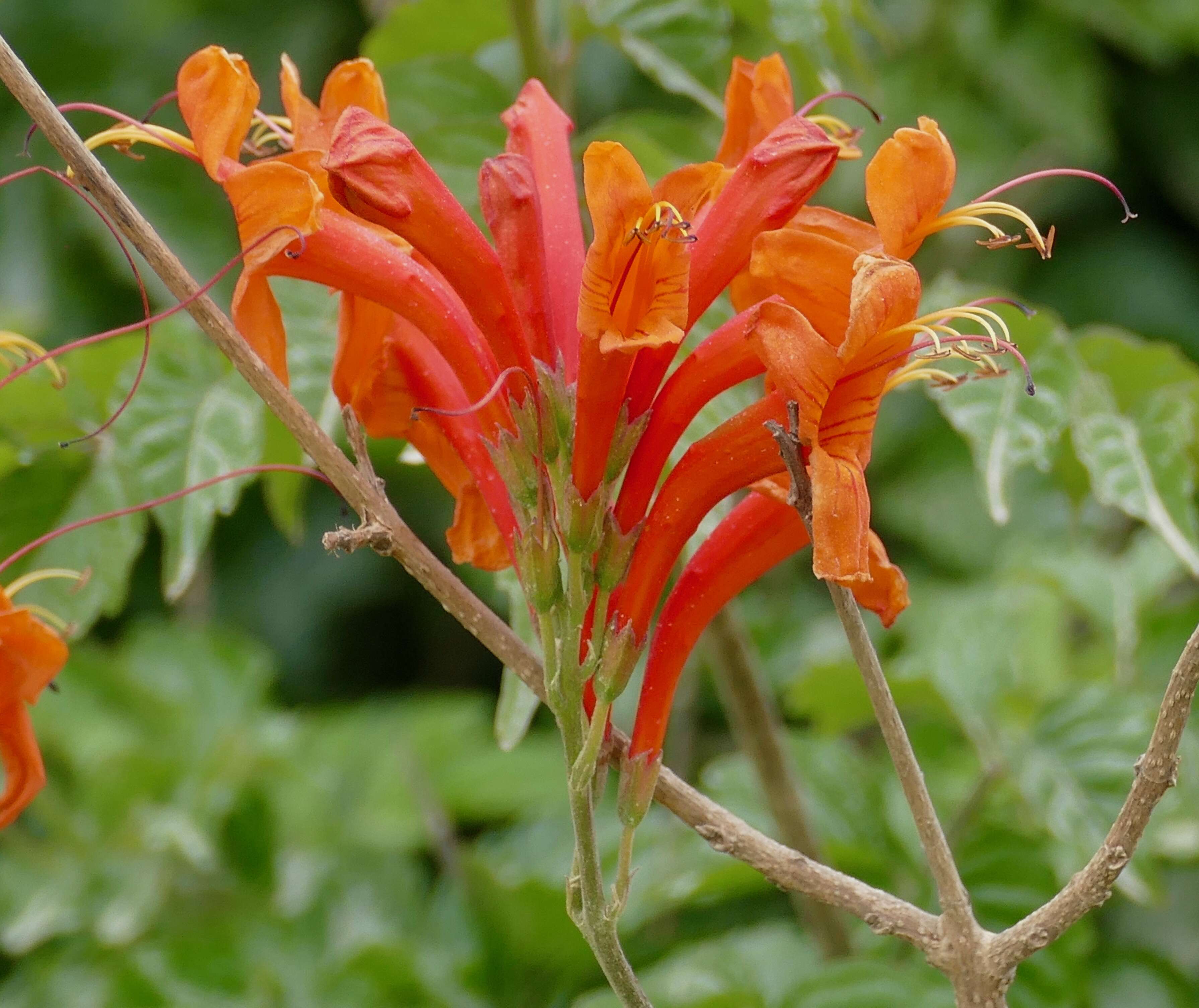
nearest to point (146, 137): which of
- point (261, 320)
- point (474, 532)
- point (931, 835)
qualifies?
point (261, 320)

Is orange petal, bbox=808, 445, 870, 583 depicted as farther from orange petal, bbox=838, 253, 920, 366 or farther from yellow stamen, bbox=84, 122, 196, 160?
yellow stamen, bbox=84, 122, 196, 160

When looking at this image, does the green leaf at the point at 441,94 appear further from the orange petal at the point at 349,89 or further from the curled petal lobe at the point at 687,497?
the curled petal lobe at the point at 687,497

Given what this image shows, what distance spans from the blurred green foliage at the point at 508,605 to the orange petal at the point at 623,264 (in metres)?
0.25

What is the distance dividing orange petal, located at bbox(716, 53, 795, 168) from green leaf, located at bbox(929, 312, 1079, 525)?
9.0 inches

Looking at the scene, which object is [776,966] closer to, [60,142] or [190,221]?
[60,142]

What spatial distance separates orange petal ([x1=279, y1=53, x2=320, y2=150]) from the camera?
559 mm

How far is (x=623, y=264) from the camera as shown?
47cm

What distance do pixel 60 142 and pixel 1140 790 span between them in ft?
1.43

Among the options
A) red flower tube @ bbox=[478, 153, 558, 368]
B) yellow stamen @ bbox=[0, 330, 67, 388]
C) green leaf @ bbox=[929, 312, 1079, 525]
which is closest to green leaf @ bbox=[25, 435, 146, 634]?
yellow stamen @ bbox=[0, 330, 67, 388]

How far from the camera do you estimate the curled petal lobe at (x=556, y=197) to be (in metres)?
0.52

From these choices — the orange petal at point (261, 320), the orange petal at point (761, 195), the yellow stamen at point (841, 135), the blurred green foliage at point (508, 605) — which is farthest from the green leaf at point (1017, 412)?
the orange petal at point (261, 320)

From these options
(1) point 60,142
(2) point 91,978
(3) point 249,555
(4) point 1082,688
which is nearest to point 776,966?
(4) point 1082,688

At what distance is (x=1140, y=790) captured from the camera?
1.48 ft

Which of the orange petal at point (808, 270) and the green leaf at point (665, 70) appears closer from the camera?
the orange petal at point (808, 270)
